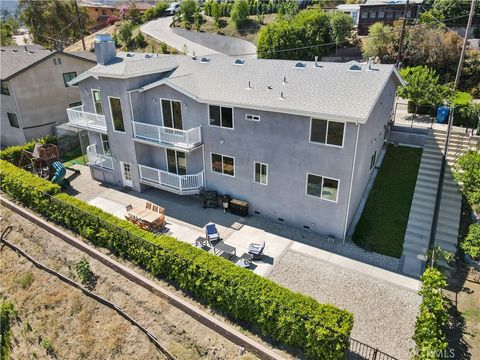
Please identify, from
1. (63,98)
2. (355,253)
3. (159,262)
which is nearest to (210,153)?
(159,262)

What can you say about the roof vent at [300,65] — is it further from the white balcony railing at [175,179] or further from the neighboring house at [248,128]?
the white balcony railing at [175,179]

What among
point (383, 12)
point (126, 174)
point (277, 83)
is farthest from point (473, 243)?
point (383, 12)

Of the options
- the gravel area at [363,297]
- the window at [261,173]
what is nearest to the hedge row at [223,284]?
the gravel area at [363,297]

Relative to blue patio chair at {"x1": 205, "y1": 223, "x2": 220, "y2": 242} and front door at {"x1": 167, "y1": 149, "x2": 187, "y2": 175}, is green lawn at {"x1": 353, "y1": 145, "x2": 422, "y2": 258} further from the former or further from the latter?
front door at {"x1": 167, "y1": 149, "x2": 187, "y2": 175}

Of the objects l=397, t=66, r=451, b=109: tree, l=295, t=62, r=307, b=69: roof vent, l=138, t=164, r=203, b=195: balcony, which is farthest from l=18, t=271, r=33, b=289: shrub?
l=397, t=66, r=451, b=109: tree

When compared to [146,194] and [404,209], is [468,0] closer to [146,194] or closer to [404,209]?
[404,209]

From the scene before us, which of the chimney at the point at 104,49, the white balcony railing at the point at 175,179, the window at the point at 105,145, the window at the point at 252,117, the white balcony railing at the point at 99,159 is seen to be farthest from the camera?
the window at the point at 105,145
